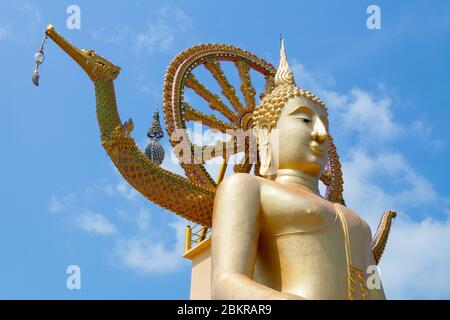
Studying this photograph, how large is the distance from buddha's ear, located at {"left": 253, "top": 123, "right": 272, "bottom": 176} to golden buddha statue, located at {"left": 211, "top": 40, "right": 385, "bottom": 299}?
4.2 inches

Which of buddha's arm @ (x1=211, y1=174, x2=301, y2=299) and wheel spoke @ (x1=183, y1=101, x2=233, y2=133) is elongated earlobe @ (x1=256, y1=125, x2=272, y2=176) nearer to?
buddha's arm @ (x1=211, y1=174, x2=301, y2=299)

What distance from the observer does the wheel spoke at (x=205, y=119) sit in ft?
22.0

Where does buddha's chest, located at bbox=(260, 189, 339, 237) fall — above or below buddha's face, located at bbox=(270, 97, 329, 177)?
below

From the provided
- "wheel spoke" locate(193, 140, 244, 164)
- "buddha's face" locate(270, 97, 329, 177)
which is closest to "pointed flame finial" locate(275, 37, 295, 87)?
"buddha's face" locate(270, 97, 329, 177)

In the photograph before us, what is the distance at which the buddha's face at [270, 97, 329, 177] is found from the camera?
5.24 metres

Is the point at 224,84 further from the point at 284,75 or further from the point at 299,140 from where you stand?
the point at 299,140

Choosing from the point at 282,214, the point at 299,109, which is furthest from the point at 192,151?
the point at 282,214

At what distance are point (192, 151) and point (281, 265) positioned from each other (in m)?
2.01

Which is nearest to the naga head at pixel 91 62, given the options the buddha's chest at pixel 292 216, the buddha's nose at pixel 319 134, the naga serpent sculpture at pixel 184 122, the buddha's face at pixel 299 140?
the naga serpent sculpture at pixel 184 122

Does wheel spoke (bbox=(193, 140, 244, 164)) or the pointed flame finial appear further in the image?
wheel spoke (bbox=(193, 140, 244, 164))

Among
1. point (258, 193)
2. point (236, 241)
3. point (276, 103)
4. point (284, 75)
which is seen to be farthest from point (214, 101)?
point (236, 241)
